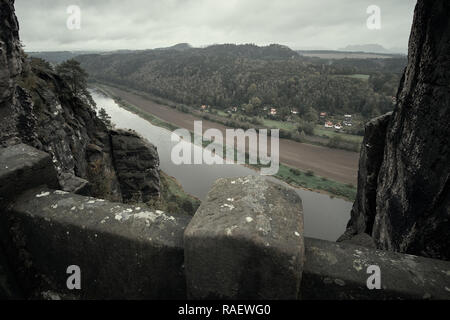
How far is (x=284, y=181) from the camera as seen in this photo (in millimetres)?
35000

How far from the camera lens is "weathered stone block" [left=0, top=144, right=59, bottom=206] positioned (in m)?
2.28

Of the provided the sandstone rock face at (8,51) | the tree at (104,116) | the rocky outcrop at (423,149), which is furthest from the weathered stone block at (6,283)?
the tree at (104,116)

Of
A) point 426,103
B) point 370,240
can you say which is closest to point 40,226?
point 426,103

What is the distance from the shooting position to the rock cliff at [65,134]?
5772 millimetres

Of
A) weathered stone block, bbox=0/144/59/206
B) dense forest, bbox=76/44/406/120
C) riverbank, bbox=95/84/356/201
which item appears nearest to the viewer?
weathered stone block, bbox=0/144/59/206

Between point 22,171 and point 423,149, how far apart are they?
15.1 feet

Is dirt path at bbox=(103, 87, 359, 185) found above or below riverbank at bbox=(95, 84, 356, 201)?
above

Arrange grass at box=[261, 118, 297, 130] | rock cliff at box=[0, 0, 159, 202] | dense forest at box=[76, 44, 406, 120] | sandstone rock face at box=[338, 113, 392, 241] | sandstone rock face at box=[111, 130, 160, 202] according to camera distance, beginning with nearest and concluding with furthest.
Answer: sandstone rock face at box=[338, 113, 392, 241] → rock cliff at box=[0, 0, 159, 202] → sandstone rock face at box=[111, 130, 160, 202] → grass at box=[261, 118, 297, 130] → dense forest at box=[76, 44, 406, 120]

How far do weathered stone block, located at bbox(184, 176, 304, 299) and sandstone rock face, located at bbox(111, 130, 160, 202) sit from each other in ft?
54.2

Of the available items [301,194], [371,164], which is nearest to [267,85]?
[301,194]

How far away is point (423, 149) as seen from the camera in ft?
10.7

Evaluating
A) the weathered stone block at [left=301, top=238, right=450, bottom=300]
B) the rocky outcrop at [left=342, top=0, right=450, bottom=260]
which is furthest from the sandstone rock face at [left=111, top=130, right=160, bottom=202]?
the weathered stone block at [left=301, top=238, right=450, bottom=300]

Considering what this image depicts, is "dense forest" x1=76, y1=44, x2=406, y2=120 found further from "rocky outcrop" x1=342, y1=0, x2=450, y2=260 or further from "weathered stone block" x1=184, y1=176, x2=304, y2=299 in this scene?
"weathered stone block" x1=184, y1=176, x2=304, y2=299
